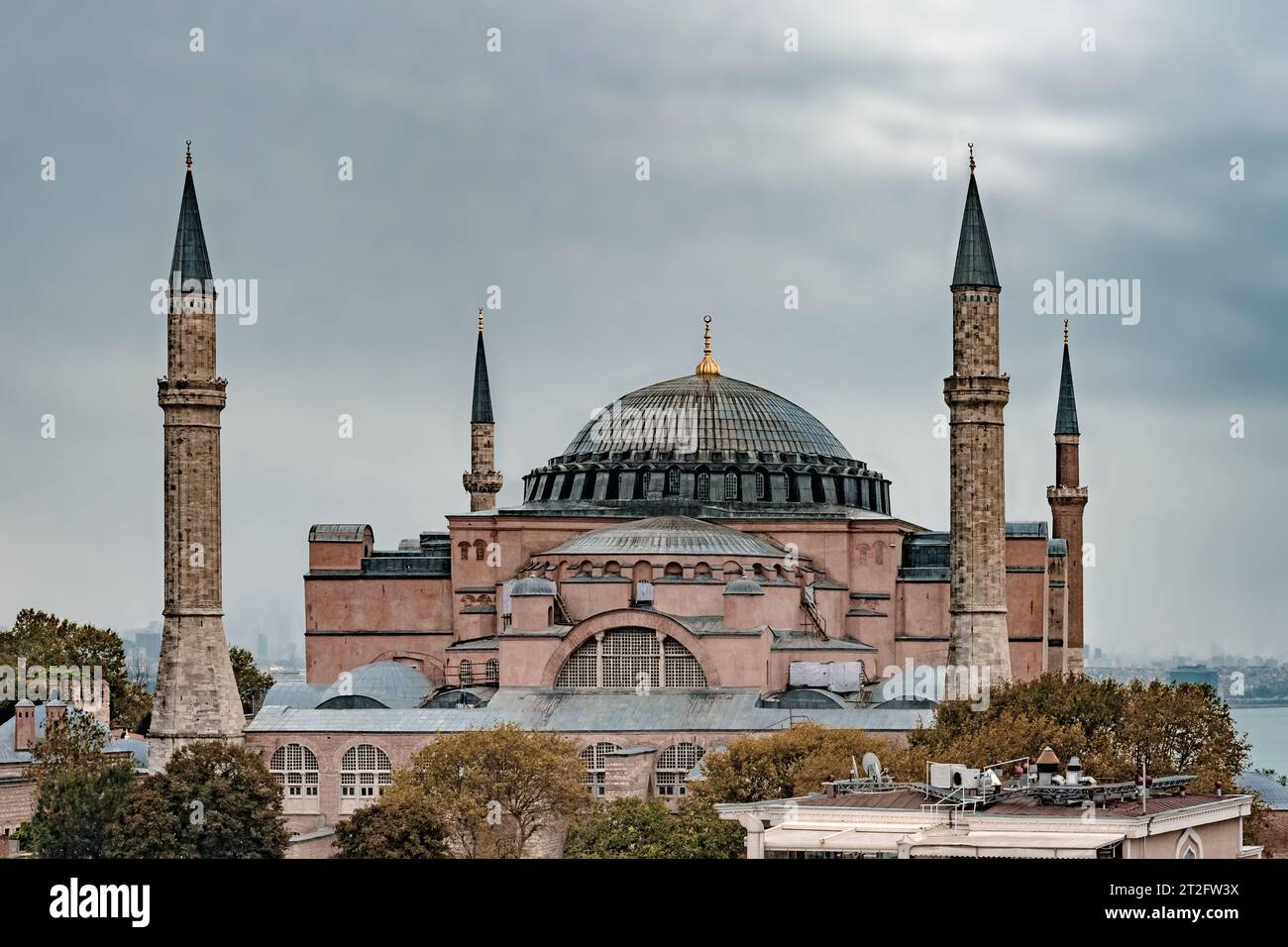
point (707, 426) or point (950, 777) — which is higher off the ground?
point (707, 426)

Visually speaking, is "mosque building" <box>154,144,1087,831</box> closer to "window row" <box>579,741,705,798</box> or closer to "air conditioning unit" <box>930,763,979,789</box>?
"window row" <box>579,741,705,798</box>

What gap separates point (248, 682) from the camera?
75000 millimetres

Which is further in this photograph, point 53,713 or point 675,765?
point 53,713

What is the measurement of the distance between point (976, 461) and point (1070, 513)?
14.8 m

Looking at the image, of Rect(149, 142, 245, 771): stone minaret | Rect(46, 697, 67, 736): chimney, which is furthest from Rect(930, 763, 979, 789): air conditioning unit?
Rect(46, 697, 67, 736): chimney

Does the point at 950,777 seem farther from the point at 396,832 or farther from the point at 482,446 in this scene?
the point at 482,446

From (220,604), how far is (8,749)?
8.54 meters

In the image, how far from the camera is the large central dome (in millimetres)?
66375

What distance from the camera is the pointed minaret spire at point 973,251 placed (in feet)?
188

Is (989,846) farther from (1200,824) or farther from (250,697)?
(250,697)

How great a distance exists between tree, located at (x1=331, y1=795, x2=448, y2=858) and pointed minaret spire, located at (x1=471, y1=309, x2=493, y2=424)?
27671mm

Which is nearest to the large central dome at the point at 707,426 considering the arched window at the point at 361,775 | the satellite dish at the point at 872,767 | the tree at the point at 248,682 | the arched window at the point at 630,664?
the arched window at the point at 630,664

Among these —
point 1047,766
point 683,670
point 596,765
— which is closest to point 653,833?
point 596,765
